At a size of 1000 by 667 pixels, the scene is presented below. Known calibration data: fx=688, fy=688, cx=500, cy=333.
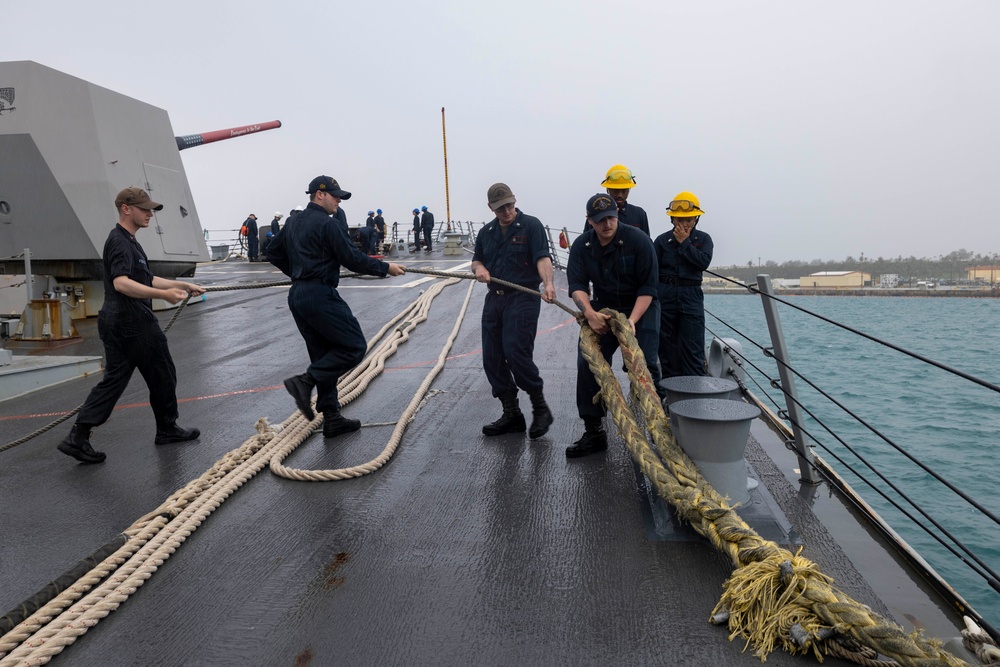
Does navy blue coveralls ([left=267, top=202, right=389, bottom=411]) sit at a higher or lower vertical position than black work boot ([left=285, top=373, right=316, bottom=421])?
higher

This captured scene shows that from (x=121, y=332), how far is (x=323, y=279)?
1256 mm

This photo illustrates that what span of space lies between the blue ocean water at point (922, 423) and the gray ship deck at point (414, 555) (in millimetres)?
1039

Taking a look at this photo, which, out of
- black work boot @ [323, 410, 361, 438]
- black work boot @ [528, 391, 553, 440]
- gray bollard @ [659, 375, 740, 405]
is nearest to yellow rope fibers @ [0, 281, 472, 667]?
black work boot @ [323, 410, 361, 438]

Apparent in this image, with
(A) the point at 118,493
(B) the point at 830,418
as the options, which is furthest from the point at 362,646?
(B) the point at 830,418

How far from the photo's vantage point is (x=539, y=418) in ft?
15.2

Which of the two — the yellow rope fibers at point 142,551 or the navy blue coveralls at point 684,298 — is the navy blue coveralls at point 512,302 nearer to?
the yellow rope fibers at point 142,551

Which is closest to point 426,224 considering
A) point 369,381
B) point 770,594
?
point 369,381

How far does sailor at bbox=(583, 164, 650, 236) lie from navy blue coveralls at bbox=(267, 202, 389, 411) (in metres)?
2.00

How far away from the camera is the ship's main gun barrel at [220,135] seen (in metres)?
12.8

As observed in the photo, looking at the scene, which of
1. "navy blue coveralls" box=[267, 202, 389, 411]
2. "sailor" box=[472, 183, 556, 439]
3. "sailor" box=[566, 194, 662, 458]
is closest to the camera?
"sailor" box=[566, 194, 662, 458]

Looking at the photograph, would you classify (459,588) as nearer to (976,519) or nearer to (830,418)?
(976,519)

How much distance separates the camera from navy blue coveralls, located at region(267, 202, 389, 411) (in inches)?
174

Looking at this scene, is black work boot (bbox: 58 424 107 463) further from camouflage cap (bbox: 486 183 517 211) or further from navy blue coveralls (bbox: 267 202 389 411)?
camouflage cap (bbox: 486 183 517 211)

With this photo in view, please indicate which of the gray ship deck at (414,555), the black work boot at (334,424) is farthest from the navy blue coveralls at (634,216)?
the black work boot at (334,424)
